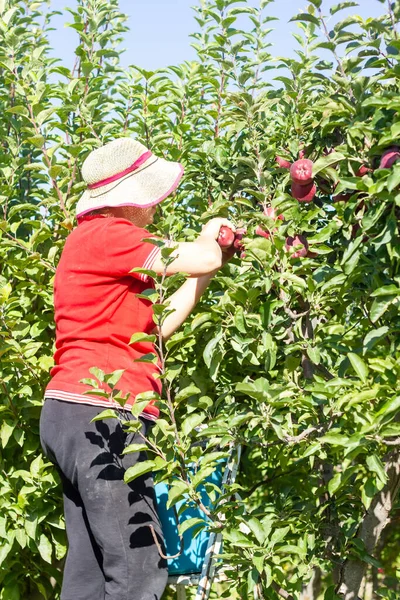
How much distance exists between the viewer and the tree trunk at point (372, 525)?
107 inches

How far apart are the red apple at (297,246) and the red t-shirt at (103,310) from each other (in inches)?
16.3

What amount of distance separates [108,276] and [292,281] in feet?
1.84

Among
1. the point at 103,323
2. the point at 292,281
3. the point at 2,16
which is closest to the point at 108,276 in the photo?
the point at 103,323

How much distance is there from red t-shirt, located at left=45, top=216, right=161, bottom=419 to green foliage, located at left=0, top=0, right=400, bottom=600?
107 millimetres

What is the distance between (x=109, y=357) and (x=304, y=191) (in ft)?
2.59

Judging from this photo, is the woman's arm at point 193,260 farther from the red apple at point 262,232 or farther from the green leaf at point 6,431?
the green leaf at point 6,431

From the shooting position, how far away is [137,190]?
2760mm

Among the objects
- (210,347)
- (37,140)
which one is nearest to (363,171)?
(210,347)

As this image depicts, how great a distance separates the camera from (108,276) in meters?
2.62

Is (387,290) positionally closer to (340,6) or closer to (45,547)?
(340,6)

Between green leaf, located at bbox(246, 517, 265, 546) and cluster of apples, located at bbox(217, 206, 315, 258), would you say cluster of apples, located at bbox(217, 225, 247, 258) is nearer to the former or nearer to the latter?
cluster of apples, located at bbox(217, 206, 315, 258)

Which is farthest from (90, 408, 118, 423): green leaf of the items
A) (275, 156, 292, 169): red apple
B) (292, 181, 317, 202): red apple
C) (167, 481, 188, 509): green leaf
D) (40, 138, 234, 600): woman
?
(275, 156, 292, 169): red apple

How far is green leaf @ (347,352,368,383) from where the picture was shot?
2186 mm

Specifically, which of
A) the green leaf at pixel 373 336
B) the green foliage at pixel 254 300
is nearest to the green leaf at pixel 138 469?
the green foliage at pixel 254 300
